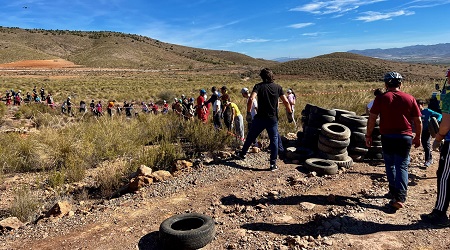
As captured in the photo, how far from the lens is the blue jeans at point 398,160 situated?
464cm

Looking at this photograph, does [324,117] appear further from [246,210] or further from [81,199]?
[81,199]

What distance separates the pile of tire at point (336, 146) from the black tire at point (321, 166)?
0.23 metres

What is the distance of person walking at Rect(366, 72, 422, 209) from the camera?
464cm

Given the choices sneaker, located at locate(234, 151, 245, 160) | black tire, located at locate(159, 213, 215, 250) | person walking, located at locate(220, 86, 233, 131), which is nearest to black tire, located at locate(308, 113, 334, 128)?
sneaker, located at locate(234, 151, 245, 160)

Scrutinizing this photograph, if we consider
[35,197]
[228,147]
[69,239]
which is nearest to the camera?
[69,239]

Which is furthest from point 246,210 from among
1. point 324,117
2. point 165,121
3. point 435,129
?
point 165,121

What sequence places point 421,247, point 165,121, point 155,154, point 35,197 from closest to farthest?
point 421,247 → point 35,197 → point 155,154 → point 165,121

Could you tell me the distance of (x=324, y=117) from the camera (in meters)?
7.68

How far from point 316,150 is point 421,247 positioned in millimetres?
3936

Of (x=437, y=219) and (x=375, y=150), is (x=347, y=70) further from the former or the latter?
(x=437, y=219)

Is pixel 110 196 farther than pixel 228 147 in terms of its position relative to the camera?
No

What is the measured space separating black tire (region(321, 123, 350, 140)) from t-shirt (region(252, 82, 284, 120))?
4.51ft

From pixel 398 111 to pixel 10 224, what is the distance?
5.77m

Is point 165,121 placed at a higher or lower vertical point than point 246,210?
higher
